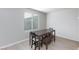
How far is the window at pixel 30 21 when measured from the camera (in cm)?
160

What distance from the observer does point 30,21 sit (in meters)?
1.58

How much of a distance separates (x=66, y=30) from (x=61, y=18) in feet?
1.20

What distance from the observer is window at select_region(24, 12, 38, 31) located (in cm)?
160

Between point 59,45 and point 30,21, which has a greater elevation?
point 30,21

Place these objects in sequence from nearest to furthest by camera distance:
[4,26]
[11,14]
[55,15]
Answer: [55,15]
[4,26]
[11,14]

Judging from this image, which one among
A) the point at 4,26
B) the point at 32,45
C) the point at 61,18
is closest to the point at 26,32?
the point at 32,45

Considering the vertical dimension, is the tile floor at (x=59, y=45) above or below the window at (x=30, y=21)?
below

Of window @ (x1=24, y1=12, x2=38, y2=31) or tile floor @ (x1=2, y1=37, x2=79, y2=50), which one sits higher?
window @ (x1=24, y1=12, x2=38, y2=31)

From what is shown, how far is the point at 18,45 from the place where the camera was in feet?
5.70

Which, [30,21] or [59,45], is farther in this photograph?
[59,45]

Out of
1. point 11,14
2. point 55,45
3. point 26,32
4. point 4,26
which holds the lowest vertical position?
point 55,45

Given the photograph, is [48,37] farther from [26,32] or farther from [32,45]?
[26,32]
